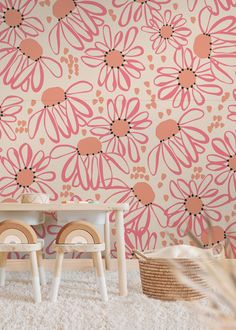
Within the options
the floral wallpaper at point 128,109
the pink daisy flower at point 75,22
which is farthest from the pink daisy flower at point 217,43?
the pink daisy flower at point 75,22

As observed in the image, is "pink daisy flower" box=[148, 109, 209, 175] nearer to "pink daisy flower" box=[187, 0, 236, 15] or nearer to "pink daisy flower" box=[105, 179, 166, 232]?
"pink daisy flower" box=[105, 179, 166, 232]

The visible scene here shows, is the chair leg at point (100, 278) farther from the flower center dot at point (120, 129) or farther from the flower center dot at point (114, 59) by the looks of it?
the flower center dot at point (114, 59)

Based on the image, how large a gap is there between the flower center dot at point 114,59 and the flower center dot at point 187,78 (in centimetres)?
40

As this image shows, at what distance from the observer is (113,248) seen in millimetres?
2746

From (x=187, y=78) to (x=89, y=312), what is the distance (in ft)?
5.63

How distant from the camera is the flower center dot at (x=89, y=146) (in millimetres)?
2783

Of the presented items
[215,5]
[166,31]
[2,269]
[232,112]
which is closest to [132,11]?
[166,31]

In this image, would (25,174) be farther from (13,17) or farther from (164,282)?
(164,282)

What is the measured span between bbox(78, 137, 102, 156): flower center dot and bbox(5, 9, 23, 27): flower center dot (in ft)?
2.92

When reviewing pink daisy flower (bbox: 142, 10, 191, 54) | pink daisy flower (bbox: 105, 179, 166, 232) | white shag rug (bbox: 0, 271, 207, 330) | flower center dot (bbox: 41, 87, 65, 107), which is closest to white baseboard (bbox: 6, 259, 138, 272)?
pink daisy flower (bbox: 105, 179, 166, 232)

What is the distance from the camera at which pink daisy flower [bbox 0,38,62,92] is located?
2.83 m

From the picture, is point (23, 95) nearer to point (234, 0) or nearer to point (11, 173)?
point (11, 173)

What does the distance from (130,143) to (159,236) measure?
61cm

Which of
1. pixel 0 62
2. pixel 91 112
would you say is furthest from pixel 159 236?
pixel 0 62
